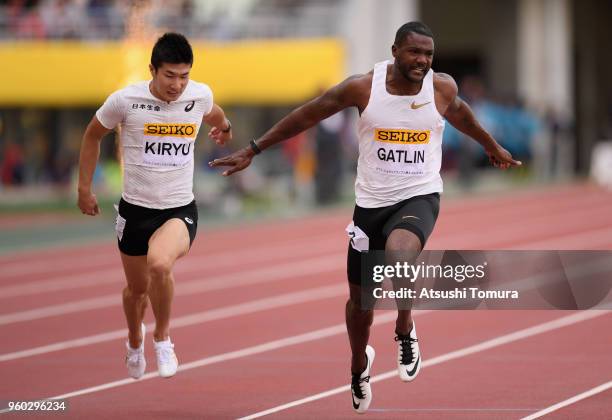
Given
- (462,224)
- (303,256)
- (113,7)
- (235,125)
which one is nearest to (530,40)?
(235,125)

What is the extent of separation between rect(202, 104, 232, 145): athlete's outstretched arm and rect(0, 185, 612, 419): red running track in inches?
60.0

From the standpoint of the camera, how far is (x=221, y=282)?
1548cm

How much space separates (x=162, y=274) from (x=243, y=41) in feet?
78.2

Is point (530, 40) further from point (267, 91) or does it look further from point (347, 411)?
point (347, 411)

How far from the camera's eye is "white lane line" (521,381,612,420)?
7.55 m

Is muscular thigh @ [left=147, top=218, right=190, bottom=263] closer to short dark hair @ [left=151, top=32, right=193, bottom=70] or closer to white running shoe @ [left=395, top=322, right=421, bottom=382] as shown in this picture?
short dark hair @ [left=151, top=32, right=193, bottom=70]

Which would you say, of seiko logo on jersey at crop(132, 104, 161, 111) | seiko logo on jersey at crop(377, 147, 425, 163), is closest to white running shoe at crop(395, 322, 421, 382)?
seiko logo on jersey at crop(377, 147, 425, 163)

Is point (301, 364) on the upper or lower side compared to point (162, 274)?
lower

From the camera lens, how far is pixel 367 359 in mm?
7691

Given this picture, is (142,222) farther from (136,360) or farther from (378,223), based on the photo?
(378,223)

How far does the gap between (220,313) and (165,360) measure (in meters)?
4.87

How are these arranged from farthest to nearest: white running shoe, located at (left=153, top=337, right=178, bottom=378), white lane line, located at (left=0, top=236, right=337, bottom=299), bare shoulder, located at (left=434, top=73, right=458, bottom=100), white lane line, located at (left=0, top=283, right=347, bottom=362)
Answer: white lane line, located at (left=0, top=236, right=337, bottom=299) → white lane line, located at (left=0, top=283, right=347, bottom=362) → white running shoe, located at (left=153, top=337, right=178, bottom=378) → bare shoulder, located at (left=434, top=73, right=458, bottom=100)

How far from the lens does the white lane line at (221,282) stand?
43.1 feet

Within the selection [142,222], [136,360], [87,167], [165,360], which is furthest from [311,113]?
[136,360]
